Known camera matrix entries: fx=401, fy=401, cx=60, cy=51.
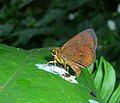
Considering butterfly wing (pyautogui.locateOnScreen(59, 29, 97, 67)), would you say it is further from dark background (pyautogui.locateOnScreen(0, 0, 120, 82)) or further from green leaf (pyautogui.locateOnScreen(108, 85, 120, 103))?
dark background (pyautogui.locateOnScreen(0, 0, 120, 82))

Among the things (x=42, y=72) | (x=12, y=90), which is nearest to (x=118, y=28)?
(x=42, y=72)

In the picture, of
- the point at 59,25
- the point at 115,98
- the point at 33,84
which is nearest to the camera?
the point at 33,84

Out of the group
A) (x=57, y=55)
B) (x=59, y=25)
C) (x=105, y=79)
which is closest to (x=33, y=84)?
(x=57, y=55)

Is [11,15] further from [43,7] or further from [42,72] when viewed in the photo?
[42,72]

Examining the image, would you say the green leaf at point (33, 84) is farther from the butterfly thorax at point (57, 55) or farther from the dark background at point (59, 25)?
the dark background at point (59, 25)

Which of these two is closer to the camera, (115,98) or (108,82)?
(115,98)

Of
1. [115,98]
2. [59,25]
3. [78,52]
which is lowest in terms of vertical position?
[59,25]

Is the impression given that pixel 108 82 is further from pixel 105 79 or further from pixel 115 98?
pixel 115 98

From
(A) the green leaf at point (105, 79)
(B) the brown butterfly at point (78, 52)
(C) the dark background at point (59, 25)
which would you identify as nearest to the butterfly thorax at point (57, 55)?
(B) the brown butterfly at point (78, 52)
